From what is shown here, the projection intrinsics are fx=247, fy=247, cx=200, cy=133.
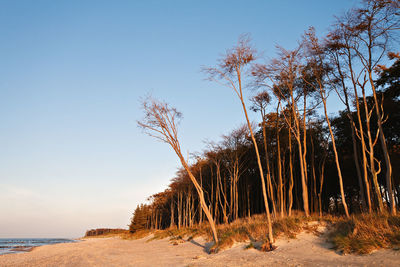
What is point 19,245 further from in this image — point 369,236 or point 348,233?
point 369,236

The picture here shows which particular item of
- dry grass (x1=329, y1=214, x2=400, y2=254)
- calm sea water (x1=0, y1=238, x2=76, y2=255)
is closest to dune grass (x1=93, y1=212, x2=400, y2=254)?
dry grass (x1=329, y1=214, x2=400, y2=254)

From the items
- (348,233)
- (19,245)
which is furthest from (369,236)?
(19,245)

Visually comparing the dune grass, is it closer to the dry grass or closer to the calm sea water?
the dry grass

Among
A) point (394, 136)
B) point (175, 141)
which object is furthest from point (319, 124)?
point (175, 141)

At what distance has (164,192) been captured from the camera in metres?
51.2

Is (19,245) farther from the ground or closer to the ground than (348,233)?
closer to the ground

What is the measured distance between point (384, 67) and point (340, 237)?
606 inches

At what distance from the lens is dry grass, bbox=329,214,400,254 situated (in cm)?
640

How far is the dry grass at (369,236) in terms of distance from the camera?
6402 millimetres

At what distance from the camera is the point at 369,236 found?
690cm

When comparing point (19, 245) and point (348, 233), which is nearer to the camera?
point (348, 233)

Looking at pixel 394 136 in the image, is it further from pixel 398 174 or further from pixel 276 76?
pixel 276 76

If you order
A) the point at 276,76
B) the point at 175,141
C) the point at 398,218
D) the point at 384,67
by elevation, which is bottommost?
the point at 398,218

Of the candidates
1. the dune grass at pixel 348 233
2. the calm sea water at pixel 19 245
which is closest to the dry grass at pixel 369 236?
the dune grass at pixel 348 233
